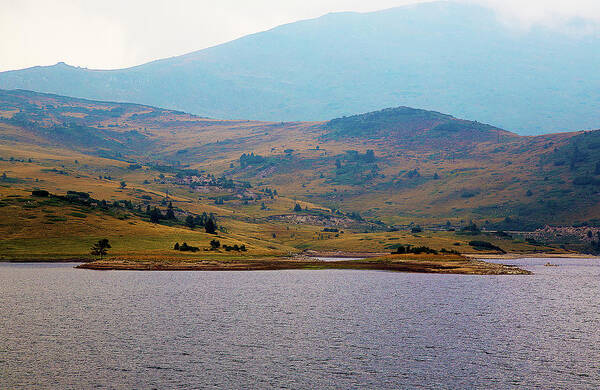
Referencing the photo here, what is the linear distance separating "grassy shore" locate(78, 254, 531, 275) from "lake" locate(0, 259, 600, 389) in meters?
33.2

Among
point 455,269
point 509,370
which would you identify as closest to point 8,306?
point 509,370

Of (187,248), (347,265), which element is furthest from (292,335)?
(187,248)

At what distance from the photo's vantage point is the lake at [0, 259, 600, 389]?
49.4 meters

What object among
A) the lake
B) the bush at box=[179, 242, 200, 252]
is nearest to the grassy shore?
the bush at box=[179, 242, 200, 252]

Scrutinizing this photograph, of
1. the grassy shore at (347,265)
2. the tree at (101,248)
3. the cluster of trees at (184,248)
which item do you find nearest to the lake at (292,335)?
the grassy shore at (347,265)

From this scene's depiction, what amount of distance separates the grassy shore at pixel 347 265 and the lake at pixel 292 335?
33.2 meters

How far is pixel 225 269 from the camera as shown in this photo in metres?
156

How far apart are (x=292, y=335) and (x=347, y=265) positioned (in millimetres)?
111798

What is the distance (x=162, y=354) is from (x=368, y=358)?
20.0 m

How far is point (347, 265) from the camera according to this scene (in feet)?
583

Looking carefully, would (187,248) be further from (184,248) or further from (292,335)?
(292,335)

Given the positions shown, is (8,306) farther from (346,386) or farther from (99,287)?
(346,386)

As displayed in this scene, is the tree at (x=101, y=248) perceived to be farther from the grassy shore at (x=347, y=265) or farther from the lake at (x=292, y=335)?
the lake at (x=292, y=335)

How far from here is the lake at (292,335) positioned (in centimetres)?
4941
